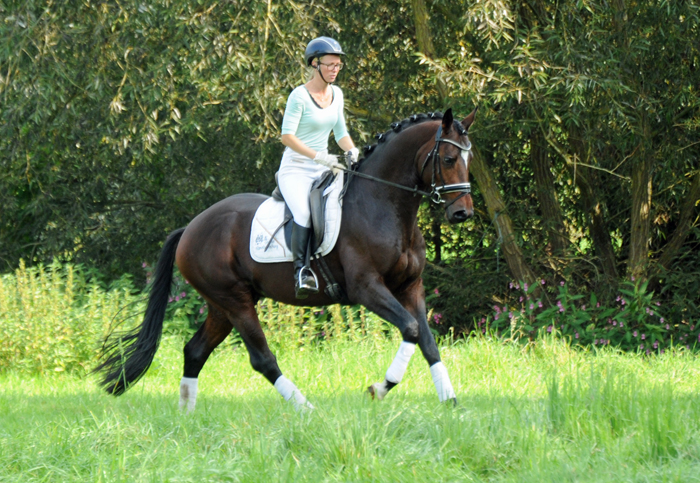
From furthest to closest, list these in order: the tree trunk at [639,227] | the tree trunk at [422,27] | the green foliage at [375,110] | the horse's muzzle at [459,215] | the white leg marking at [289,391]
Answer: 1. the tree trunk at [639,227]
2. the tree trunk at [422,27]
3. the green foliage at [375,110]
4. the white leg marking at [289,391]
5. the horse's muzzle at [459,215]

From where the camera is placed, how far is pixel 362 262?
6105 mm

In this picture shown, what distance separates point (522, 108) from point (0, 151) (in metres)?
7.48

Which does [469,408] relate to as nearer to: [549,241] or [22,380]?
[22,380]

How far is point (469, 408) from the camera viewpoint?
5.59m

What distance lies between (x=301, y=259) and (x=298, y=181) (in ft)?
2.12

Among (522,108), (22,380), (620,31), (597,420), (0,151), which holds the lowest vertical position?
(22,380)

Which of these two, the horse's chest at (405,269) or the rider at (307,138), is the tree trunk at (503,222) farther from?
the horse's chest at (405,269)

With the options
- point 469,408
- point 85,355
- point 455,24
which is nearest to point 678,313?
point 455,24

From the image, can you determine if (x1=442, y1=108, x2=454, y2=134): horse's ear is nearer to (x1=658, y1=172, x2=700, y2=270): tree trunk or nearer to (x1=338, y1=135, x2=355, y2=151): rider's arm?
(x1=338, y1=135, x2=355, y2=151): rider's arm

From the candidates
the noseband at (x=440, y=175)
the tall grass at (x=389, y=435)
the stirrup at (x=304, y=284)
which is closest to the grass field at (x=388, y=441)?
the tall grass at (x=389, y=435)

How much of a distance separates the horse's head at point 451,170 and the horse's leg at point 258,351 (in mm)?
1876

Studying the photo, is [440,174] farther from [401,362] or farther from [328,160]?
[401,362]

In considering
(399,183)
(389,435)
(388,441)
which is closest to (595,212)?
(399,183)

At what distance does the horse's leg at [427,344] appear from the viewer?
5.83 meters
